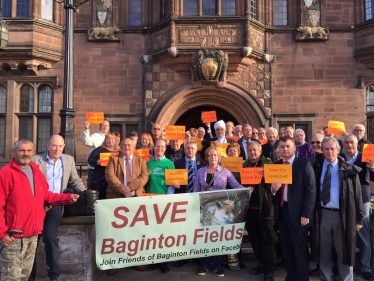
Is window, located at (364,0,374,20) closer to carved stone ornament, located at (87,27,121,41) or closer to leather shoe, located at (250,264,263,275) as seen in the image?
carved stone ornament, located at (87,27,121,41)

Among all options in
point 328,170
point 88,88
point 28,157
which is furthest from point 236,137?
point 88,88

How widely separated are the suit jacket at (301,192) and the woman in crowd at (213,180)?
0.85 metres

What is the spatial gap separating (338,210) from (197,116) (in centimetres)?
844

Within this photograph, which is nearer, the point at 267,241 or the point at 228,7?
the point at 267,241

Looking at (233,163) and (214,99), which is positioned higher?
(214,99)

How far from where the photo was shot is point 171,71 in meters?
10.8

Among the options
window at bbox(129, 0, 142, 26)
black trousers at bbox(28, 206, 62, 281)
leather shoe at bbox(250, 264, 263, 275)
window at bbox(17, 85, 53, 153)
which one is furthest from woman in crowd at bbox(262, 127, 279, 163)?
window at bbox(17, 85, 53, 153)

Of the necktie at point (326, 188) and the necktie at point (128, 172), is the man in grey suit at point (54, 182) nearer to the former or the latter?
the necktie at point (128, 172)

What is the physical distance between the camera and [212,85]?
10477mm

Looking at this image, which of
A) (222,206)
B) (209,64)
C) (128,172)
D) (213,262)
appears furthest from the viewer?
(209,64)

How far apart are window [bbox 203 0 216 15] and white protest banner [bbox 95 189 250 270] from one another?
7.25 meters

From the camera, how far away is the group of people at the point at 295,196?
13.9 ft

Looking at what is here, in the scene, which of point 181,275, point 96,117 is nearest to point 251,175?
point 181,275

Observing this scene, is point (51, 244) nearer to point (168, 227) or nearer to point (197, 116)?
point (168, 227)
